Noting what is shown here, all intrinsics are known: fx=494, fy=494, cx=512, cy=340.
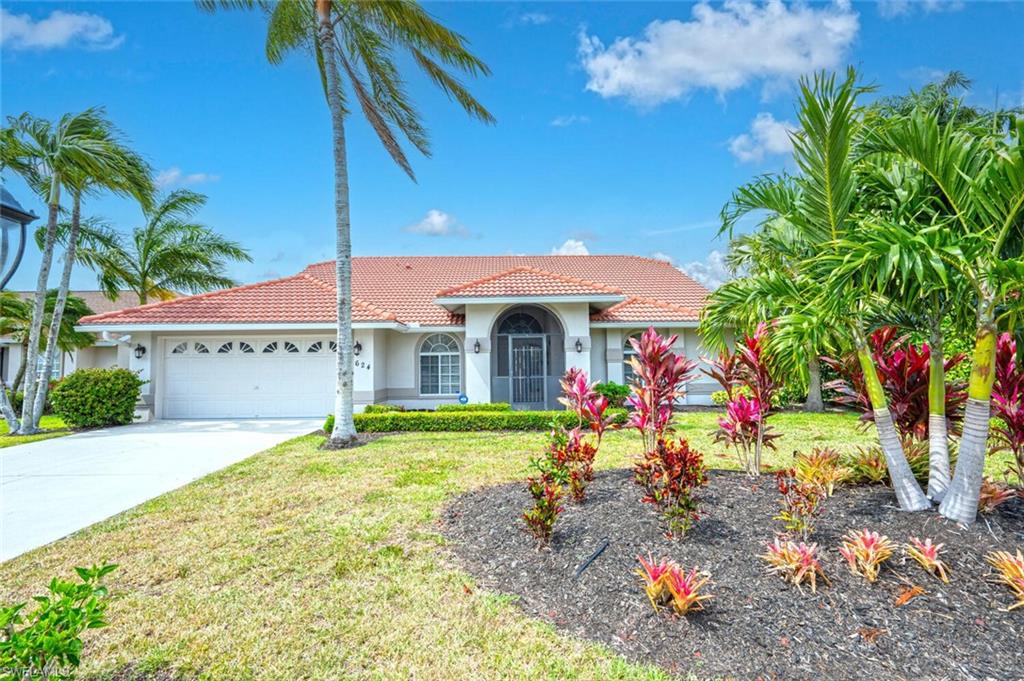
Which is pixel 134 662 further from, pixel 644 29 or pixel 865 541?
pixel 644 29

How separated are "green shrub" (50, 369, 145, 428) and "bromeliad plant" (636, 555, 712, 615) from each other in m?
16.5

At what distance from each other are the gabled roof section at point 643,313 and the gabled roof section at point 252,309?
7426 millimetres

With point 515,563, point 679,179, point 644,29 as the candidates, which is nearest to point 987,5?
point 644,29

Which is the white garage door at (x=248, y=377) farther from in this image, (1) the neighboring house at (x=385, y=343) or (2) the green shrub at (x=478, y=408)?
(2) the green shrub at (x=478, y=408)

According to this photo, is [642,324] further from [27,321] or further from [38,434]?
[27,321]

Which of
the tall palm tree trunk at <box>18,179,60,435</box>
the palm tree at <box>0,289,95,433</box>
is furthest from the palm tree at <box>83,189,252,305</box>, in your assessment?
the tall palm tree trunk at <box>18,179,60,435</box>

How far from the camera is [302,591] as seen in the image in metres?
4.08

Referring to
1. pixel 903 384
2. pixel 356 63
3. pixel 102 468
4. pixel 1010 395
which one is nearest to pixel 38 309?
pixel 102 468

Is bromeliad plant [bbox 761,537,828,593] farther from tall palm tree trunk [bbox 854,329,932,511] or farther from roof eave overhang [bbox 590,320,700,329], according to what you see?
roof eave overhang [bbox 590,320,700,329]

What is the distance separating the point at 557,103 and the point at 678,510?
12970mm

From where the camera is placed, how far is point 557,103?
14.3 meters

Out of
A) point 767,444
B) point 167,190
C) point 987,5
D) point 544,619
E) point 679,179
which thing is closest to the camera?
point 544,619

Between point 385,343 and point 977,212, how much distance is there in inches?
632

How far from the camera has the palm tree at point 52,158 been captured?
1260 cm
